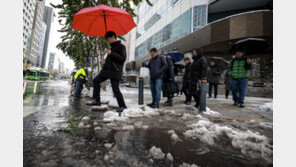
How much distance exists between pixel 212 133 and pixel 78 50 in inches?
548

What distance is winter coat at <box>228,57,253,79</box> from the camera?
4.26 m

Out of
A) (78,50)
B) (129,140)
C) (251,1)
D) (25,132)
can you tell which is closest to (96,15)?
(25,132)

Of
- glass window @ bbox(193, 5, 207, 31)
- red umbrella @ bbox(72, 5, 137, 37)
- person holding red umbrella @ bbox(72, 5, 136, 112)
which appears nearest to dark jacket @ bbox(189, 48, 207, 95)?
person holding red umbrella @ bbox(72, 5, 136, 112)

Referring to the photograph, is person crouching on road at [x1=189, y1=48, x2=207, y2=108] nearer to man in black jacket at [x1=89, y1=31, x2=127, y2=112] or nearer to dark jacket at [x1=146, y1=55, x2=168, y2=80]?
dark jacket at [x1=146, y1=55, x2=168, y2=80]

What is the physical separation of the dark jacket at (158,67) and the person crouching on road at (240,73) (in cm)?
253

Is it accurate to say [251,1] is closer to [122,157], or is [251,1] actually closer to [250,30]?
[250,30]

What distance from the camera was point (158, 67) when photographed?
13.2ft

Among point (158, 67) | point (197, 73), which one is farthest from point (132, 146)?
point (197, 73)

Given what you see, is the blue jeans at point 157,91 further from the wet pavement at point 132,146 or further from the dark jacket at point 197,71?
the wet pavement at point 132,146

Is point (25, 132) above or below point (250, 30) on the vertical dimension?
below

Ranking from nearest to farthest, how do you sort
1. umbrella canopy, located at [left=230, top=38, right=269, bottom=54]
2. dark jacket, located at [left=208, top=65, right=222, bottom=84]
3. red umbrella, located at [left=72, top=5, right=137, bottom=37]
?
red umbrella, located at [left=72, top=5, right=137, bottom=37]
umbrella canopy, located at [left=230, top=38, right=269, bottom=54]
dark jacket, located at [left=208, top=65, right=222, bottom=84]

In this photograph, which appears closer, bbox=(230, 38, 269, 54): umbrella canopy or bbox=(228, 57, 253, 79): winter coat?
bbox=(228, 57, 253, 79): winter coat

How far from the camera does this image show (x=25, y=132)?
1.68m


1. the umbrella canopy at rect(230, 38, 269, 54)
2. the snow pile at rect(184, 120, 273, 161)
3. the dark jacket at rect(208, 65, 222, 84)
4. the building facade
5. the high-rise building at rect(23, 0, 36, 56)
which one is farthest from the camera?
the high-rise building at rect(23, 0, 36, 56)
